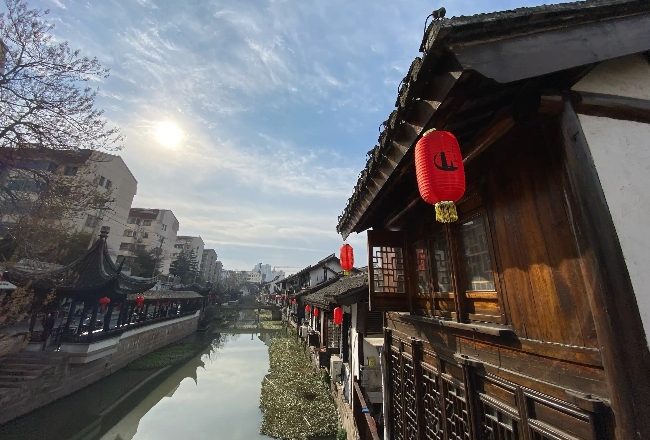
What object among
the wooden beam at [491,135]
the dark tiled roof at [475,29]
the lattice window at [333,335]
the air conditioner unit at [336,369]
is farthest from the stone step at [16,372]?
the wooden beam at [491,135]

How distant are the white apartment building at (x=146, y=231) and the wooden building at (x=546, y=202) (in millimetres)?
58368

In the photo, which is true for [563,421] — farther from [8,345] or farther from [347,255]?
[8,345]

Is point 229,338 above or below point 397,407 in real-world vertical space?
below

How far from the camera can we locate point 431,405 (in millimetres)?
4656

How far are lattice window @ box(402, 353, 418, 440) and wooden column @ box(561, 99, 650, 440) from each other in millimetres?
3820

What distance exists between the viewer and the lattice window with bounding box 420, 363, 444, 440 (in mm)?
4367

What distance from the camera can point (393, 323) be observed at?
6.54 meters

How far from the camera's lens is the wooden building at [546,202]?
1973 millimetres

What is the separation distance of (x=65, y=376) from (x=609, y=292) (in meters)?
22.0

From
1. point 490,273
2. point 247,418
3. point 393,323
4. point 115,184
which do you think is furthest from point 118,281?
point 115,184

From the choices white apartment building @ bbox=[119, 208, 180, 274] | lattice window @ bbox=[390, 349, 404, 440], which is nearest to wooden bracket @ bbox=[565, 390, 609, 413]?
lattice window @ bbox=[390, 349, 404, 440]

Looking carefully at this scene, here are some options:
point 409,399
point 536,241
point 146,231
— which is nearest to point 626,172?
point 536,241

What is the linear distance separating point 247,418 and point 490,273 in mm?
15830

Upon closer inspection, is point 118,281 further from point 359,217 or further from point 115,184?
point 115,184
